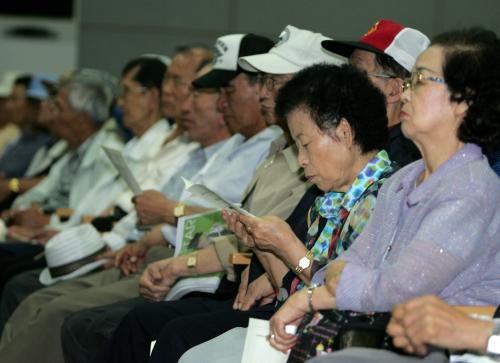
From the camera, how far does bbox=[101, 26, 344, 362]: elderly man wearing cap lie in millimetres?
3182

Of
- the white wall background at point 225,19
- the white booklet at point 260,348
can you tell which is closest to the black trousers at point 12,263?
the white wall background at point 225,19

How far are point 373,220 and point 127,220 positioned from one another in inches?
104

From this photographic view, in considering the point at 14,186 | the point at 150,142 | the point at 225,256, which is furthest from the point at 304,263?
the point at 14,186

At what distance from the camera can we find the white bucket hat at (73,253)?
4695 mm

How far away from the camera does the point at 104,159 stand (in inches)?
235

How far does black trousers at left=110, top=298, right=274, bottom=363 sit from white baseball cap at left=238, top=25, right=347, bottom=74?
930 mm

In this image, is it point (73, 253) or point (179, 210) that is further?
point (73, 253)

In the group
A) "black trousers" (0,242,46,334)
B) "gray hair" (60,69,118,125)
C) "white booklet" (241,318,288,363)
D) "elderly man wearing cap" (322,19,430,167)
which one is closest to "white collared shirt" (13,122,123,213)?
"gray hair" (60,69,118,125)

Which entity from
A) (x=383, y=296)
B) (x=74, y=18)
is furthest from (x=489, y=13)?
(x=74, y=18)

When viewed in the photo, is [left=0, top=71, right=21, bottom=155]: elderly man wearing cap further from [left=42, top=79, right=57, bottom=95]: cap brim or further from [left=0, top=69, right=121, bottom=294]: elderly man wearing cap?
[left=0, top=69, right=121, bottom=294]: elderly man wearing cap

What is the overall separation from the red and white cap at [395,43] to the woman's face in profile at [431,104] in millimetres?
866

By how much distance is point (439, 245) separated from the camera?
2.29 m

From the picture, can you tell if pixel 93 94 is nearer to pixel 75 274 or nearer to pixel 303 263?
pixel 75 274

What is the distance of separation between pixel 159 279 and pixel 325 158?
3.75 ft
